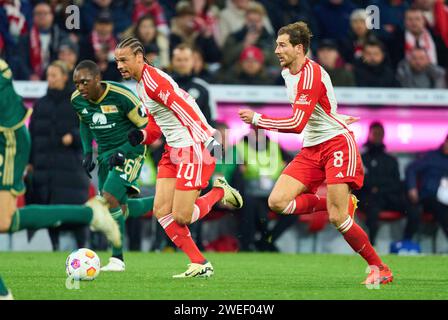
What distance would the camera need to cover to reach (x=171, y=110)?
984 centimetres

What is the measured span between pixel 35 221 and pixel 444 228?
8.37 metres

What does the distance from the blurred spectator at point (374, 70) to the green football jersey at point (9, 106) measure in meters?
8.24

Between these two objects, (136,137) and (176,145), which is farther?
(136,137)

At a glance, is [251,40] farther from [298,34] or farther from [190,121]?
[298,34]

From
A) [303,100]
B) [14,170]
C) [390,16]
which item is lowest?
[14,170]

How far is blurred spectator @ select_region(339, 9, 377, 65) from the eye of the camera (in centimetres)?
1652

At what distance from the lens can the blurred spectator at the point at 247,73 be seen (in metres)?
15.6

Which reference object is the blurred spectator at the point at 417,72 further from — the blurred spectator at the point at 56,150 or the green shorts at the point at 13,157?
the green shorts at the point at 13,157

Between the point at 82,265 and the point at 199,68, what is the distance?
22.3ft

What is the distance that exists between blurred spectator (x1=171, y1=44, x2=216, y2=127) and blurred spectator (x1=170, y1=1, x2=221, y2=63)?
61.7 inches

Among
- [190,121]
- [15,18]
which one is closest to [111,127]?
[190,121]

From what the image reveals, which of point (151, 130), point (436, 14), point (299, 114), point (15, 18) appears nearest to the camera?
point (299, 114)

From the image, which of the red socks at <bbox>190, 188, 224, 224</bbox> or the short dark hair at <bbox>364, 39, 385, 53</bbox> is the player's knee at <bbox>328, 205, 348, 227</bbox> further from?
the short dark hair at <bbox>364, 39, 385, 53</bbox>

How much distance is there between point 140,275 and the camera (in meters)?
10.4
